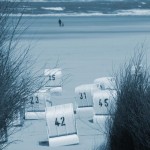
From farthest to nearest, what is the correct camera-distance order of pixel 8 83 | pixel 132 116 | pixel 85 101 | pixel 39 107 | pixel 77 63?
pixel 77 63 < pixel 85 101 < pixel 39 107 < pixel 132 116 < pixel 8 83

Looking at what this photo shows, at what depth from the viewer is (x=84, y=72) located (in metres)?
24.7

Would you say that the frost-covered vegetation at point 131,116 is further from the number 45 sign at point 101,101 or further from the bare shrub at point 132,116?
the number 45 sign at point 101,101

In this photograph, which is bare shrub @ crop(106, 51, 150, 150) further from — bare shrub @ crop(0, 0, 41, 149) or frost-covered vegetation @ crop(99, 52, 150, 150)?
bare shrub @ crop(0, 0, 41, 149)

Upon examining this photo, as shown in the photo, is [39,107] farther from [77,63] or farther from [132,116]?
[77,63]

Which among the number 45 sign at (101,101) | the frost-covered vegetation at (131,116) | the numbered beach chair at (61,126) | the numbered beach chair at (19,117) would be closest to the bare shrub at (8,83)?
the numbered beach chair at (19,117)

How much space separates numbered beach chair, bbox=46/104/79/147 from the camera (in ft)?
38.4

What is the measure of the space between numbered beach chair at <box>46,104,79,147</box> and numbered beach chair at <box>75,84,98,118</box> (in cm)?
257

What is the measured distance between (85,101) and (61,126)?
2.95 metres

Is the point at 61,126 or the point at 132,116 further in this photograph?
the point at 61,126

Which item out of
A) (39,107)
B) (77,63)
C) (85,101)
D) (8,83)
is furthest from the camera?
(77,63)

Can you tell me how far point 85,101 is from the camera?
48.3 feet

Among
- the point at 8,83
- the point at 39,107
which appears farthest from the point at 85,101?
the point at 8,83

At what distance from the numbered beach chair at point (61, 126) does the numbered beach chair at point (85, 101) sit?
8.43ft

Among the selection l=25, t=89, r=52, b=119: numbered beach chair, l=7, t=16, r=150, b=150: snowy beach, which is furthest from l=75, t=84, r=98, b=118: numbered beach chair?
l=25, t=89, r=52, b=119: numbered beach chair
